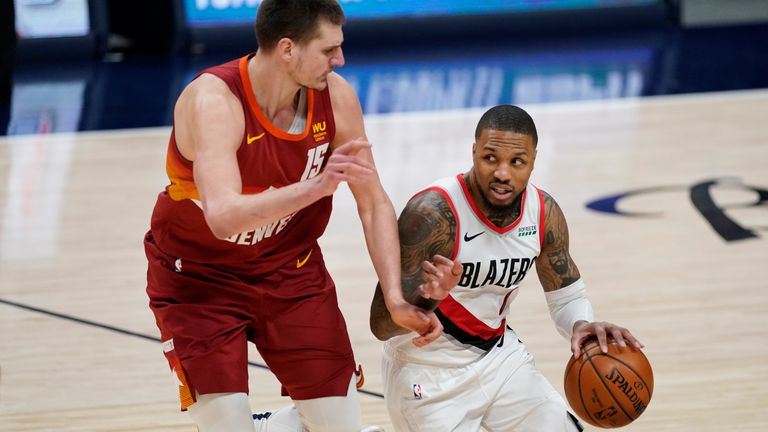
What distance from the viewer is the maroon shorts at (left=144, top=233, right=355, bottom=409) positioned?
3.98 metres

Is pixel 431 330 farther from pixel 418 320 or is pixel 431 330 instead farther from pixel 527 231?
pixel 527 231

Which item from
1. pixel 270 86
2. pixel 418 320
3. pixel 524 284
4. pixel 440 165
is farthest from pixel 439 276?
pixel 440 165

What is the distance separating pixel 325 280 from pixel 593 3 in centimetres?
1231

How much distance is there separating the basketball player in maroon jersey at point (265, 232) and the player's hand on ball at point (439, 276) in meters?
0.13

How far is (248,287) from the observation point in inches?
160

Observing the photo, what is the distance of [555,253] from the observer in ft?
13.9

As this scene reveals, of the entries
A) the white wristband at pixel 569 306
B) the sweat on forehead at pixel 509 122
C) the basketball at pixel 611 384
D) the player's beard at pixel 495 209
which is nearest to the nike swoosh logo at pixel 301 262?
the player's beard at pixel 495 209

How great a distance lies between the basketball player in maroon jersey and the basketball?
0.57 metres

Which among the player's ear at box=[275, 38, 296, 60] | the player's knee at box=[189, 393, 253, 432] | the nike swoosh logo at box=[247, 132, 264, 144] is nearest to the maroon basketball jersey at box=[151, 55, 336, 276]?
the nike swoosh logo at box=[247, 132, 264, 144]

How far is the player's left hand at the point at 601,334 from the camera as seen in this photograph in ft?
13.0

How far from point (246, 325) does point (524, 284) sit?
3.20 metres

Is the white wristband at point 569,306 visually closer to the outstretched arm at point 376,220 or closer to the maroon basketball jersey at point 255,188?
the outstretched arm at point 376,220

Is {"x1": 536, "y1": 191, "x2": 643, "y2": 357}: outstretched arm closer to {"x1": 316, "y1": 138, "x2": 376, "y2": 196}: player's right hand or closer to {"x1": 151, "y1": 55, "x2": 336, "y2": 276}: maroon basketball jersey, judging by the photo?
{"x1": 151, "y1": 55, "x2": 336, "y2": 276}: maroon basketball jersey

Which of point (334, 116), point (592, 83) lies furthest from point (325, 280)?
point (592, 83)
